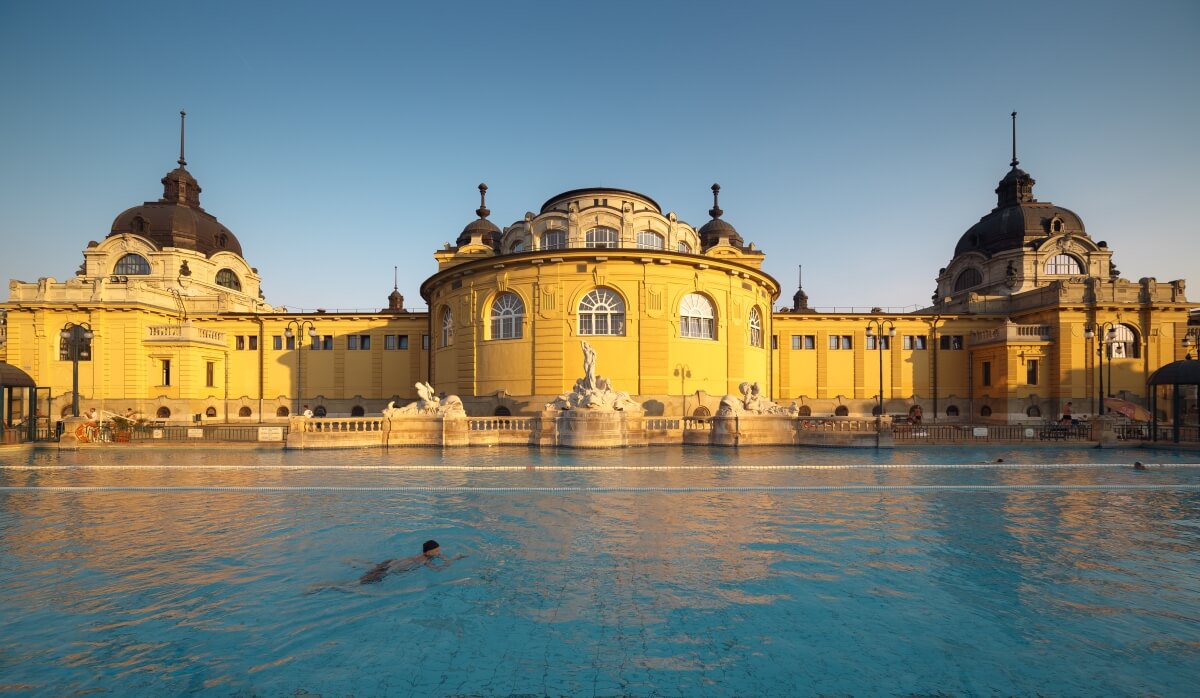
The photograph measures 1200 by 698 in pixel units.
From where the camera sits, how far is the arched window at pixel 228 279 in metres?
47.4

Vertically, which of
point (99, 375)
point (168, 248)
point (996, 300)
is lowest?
point (99, 375)

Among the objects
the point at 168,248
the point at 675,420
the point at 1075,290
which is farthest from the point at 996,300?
the point at 168,248

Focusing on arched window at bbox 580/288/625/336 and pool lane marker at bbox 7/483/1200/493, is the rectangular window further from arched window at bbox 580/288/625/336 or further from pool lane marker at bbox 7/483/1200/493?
arched window at bbox 580/288/625/336

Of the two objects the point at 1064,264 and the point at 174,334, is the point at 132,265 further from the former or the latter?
the point at 1064,264

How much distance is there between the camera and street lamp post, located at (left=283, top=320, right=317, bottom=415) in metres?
42.0

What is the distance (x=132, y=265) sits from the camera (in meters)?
43.2

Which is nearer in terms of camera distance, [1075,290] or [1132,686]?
[1132,686]

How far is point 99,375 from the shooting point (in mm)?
37094

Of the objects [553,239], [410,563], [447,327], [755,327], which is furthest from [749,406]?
[447,327]

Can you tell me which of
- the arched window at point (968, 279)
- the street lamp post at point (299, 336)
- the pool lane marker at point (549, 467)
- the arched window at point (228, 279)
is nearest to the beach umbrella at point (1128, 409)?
the arched window at point (968, 279)

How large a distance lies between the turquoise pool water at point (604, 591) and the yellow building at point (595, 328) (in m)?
16.8

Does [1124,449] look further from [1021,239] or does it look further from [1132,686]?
[1021,239]

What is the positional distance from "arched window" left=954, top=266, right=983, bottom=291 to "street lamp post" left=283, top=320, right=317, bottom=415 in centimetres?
5833

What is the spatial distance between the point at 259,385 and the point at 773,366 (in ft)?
136
